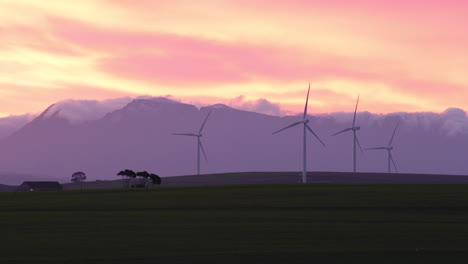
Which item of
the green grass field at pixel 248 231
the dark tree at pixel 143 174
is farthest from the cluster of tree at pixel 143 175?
the green grass field at pixel 248 231

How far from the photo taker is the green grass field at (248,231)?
146ft

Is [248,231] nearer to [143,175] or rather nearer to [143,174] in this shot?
[143,174]

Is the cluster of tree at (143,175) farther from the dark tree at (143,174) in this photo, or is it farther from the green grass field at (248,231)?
the green grass field at (248,231)

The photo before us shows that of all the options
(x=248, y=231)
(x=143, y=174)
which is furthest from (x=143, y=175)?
(x=248, y=231)

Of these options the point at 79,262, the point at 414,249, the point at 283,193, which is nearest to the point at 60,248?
the point at 79,262

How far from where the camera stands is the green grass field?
44.6 metres

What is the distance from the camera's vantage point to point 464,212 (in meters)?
80.1

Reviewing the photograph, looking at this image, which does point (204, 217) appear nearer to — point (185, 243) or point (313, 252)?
point (185, 243)

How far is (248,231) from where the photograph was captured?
58.4 meters

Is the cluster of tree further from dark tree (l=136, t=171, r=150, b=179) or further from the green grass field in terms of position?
the green grass field

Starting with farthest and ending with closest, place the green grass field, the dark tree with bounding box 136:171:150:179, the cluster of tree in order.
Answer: the cluster of tree < the dark tree with bounding box 136:171:150:179 < the green grass field

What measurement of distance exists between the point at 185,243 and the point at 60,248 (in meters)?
7.96

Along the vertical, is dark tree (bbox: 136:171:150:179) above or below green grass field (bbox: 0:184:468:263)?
above

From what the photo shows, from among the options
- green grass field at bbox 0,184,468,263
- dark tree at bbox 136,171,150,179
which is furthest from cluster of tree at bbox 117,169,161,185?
green grass field at bbox 0,184,468,263
